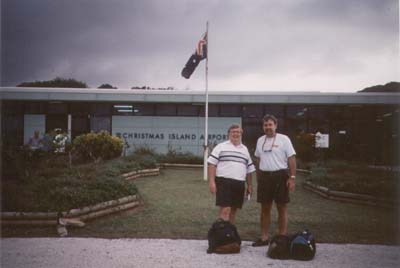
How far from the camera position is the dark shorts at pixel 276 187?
5530mm

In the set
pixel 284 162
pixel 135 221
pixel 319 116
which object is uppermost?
pixel 319 116

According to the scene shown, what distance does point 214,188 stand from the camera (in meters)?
5.58

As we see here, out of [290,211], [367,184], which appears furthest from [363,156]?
[290,211]

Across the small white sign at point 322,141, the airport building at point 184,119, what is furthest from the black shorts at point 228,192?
the airport building at point 184,119

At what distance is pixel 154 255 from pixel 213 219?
2.40 meters

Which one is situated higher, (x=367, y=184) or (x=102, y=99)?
(x=102, y=99)

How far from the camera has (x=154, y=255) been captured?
16.3 feet

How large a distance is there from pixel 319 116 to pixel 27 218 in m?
17.0

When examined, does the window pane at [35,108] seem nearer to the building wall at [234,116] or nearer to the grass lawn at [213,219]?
the building wall at [234,116]

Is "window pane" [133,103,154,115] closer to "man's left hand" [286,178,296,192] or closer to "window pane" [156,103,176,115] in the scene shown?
"window pane" [156,103,176,115]

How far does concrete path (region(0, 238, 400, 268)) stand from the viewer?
4.66m

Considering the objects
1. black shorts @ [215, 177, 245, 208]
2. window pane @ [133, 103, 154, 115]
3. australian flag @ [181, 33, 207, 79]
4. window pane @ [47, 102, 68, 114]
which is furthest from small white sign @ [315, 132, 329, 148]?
window pane @ [47, 102, 68, 114]

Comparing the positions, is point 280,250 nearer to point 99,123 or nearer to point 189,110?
point 189,110

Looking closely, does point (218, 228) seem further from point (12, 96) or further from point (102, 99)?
point (12, 96)
